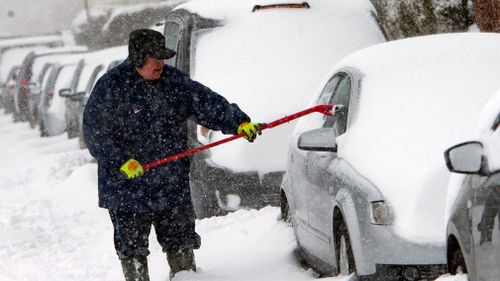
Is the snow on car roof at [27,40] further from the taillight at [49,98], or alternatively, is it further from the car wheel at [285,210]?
the car wheel at [285,210]

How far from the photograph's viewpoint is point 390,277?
631cm

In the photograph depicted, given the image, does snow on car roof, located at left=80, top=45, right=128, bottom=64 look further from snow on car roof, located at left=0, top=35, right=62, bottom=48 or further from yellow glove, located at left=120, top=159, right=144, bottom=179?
yellow glove, located at left=120, top=159, right=144, bottom=179

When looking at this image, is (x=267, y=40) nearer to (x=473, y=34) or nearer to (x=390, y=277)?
(x=473, y=34)

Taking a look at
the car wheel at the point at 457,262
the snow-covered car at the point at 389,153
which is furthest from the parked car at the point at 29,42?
the car wheel at the point at 457,262

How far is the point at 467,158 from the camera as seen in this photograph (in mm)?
4594

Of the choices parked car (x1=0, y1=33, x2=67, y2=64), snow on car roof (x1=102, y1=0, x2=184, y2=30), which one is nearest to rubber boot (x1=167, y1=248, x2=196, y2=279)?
parked car (x1=0, y1=33, x2=67, y2=64)

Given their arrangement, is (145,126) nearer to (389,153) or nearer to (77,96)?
(389,153)

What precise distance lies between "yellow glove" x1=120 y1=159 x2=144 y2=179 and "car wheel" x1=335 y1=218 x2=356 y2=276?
131 centimetres

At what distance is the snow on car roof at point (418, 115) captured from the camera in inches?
245

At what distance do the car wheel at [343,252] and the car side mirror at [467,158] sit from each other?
6.74 ft

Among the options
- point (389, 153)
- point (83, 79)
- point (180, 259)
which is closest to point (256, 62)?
point (180, 259)

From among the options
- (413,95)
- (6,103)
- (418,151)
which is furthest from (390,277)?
(6,103)

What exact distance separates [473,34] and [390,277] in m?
1.91

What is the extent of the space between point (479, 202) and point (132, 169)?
3.30m
